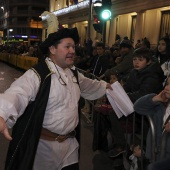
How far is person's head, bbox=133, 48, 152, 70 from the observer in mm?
4355

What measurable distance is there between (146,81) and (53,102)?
1.77 meters

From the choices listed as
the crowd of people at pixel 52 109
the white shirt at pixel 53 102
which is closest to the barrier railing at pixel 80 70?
the crowd of people at pixel 52 109

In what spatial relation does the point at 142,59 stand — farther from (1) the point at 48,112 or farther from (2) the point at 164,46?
(1) the point at 48,112

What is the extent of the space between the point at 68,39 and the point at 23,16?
298 ft

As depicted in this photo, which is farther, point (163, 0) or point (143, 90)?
point (163, 0)

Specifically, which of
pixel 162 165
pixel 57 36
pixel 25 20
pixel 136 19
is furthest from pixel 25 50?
pixel 25 20

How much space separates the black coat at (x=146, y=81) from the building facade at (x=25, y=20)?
84435 millimetres

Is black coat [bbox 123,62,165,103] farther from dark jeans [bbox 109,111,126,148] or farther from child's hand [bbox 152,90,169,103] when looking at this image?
child's hand [bbox 152,90,169,103]

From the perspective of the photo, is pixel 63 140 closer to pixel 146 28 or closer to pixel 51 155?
pixel 51 155

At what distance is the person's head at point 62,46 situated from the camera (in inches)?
114

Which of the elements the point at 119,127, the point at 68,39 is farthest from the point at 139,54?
the point at 68,39

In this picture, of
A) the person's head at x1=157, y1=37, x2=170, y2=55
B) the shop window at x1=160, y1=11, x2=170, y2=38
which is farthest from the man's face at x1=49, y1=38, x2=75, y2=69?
the shop window at x1=160, y1=11, x2=170, y2=38

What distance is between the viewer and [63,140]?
2896 mm

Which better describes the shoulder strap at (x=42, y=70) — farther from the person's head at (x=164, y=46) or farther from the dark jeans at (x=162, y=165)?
the person's head at (x=164, y=46)
